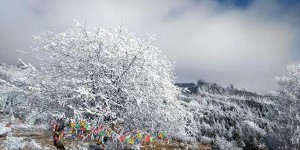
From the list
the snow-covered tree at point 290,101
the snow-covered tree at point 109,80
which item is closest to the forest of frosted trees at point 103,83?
the snow-covered tree at point 109,80

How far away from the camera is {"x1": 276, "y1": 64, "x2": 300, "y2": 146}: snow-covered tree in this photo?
49406 millimetres

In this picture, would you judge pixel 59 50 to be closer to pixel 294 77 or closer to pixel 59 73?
pixel 59 73

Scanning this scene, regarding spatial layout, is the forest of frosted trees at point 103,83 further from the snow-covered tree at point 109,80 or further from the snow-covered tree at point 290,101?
the snow-covered tree at point 290,101

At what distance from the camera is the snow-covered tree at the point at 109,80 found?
17.5 meters

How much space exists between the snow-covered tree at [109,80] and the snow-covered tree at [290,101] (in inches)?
1338

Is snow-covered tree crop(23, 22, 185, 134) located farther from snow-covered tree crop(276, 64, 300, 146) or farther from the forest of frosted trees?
snow-covered tree crop(276, 64, 300, 146)

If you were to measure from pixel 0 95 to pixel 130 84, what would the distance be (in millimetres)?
7728

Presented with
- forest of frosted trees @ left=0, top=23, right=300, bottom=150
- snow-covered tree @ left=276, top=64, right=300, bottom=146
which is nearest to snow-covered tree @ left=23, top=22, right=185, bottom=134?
forest of frosted trees @ left=0, top=23, right=300, bottom=150

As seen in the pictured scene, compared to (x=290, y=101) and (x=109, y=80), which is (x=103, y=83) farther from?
(x=290, y=101)

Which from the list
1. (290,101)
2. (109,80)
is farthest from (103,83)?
(290,101)

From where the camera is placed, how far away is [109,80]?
55.6 feet

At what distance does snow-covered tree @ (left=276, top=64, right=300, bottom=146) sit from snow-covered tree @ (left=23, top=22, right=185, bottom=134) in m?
34.0

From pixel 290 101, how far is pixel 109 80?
41.3m

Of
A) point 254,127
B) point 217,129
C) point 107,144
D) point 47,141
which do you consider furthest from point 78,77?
point 217,129
